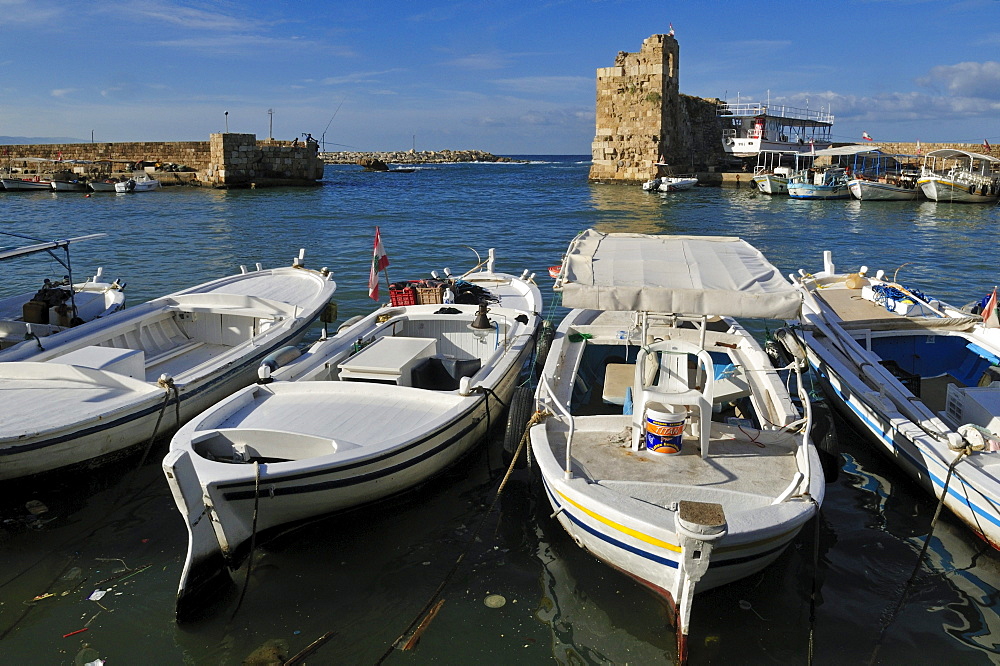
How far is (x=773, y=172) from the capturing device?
5288 cm

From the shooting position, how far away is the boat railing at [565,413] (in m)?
5.43

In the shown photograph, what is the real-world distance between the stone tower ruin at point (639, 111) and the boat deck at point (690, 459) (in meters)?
50.9

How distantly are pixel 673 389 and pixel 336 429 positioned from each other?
2930 millimetres

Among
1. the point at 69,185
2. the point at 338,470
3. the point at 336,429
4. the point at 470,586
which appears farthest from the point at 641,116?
the point at 470,586

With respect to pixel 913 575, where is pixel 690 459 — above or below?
above

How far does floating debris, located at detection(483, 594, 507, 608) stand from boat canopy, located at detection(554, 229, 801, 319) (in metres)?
2.51

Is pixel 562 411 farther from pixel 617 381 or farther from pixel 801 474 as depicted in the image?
pixel 801 474

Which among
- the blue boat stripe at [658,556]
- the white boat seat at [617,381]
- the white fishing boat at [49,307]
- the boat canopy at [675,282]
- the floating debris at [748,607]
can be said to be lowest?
the floating debris at [748,607]

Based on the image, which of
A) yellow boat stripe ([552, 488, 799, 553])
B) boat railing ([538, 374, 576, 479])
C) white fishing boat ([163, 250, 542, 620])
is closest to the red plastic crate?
white fishing boat ([163, 250, 542, 620])

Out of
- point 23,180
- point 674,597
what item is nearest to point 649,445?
point 674,597

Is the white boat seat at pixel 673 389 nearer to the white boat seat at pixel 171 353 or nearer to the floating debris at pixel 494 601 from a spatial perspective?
the floating debris at pixel 494 601

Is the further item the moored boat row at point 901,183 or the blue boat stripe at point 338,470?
the moored boat row at point 901,183

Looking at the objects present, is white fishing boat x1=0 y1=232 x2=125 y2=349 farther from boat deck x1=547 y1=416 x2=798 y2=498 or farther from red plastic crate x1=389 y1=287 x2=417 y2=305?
boat deck x1=547 y1=416 x2=798 y2=498

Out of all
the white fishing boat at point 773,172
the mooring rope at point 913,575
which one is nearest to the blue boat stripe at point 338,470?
Answer: the mooring rope at point 913,575
